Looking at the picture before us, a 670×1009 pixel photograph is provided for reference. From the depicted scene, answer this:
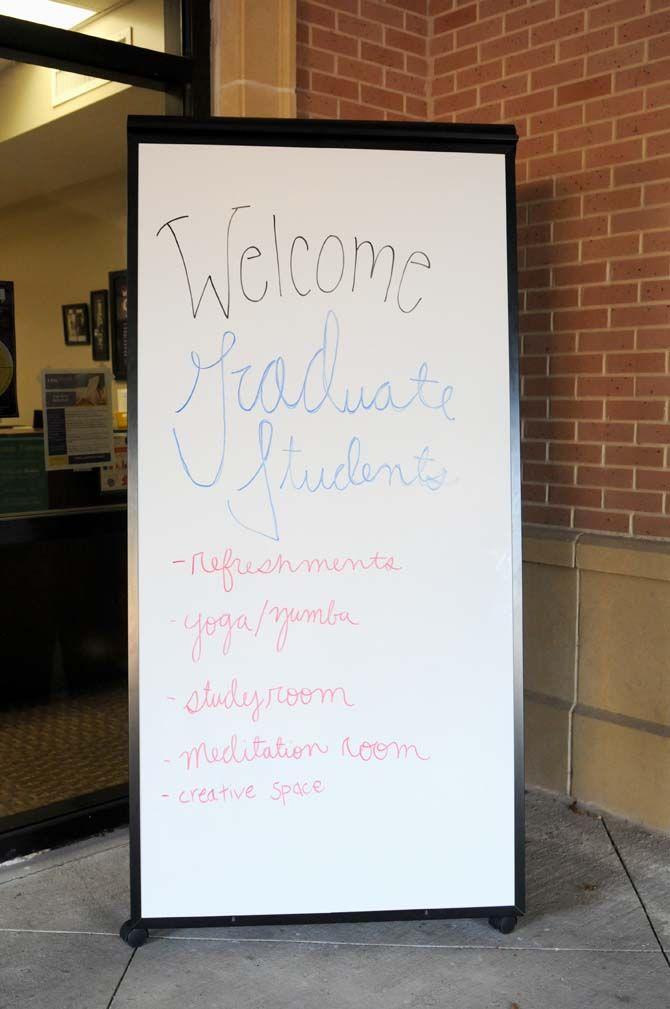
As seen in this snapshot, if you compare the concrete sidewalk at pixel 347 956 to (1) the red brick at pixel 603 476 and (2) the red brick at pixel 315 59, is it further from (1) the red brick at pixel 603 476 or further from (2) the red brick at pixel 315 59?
(2) the red brick at pixel 315 59

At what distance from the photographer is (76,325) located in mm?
3346

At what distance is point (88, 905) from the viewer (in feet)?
9.36

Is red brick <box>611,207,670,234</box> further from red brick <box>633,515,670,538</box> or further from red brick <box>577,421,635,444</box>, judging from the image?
red brick <box>633,515,670,538</box>

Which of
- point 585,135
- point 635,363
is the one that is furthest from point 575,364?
point 585,135

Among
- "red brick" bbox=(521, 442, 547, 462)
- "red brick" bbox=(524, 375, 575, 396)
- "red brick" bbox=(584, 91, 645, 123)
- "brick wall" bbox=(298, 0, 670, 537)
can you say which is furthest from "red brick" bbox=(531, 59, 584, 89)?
"red brick" bbox=(521, 442, 547, 462)

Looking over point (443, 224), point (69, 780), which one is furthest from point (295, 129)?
point (69, 780)

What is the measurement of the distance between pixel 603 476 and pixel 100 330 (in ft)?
5.75

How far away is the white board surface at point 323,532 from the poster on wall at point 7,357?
0.90 m

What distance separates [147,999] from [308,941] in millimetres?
455

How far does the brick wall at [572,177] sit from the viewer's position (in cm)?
327

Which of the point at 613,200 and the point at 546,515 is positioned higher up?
the point at 613,200

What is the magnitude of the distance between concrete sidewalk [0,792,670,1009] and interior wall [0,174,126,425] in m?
1.48

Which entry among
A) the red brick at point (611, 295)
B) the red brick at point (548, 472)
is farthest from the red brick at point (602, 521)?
the red brick at point (611, 295)

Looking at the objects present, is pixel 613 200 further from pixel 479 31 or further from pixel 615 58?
pixel 479 31
